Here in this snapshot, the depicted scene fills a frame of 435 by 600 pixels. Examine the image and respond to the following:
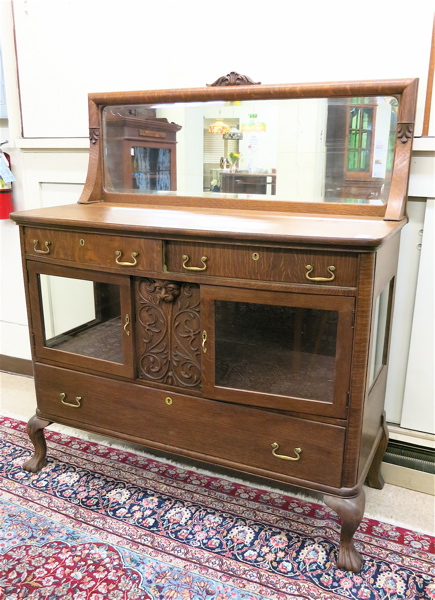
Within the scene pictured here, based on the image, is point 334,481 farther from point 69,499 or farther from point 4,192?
point 4,192

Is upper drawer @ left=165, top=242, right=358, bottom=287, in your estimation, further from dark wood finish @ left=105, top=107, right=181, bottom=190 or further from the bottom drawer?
dark wood finish @ left=105, top=107, right=181, bottom=190

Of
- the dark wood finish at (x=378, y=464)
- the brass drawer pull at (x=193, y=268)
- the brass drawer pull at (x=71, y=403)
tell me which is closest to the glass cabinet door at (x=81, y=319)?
the brass drawer pull at (x=71, y=403)

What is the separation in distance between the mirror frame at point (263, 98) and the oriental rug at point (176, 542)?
1.00 metres

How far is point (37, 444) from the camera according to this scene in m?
2.01

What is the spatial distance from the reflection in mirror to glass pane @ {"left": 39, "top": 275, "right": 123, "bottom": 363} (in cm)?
49

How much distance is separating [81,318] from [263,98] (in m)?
0.97

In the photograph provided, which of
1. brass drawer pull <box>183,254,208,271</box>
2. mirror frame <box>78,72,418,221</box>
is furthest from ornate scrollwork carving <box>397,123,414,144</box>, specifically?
brass drawer pull <box>183,254,208,271</box>

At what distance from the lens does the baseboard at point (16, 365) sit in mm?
2748

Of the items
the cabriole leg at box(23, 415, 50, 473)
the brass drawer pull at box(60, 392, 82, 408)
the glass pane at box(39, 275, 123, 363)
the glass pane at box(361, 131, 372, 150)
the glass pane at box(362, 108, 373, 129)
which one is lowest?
the cabriole leg at box(23, 415, 50, 473)

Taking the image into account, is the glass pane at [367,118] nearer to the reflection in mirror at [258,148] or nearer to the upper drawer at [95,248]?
the reflection in mirror at [258,148]

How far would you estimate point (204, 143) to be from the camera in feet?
6.20

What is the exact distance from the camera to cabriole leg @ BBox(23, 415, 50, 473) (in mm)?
1971

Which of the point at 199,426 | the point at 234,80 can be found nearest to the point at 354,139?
the point at 234,80

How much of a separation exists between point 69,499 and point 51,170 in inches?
55.8
